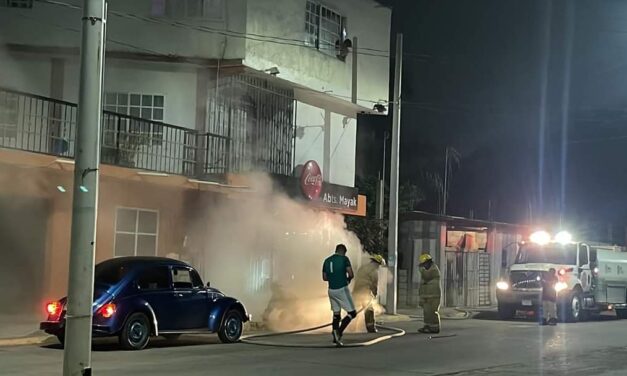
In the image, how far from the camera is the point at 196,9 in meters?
18.4

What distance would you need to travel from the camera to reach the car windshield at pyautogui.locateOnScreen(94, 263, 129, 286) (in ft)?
39.2

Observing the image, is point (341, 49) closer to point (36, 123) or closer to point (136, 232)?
point (136, 232)

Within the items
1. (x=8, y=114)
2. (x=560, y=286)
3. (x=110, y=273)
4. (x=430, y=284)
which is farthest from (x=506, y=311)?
(x=8, y=114)

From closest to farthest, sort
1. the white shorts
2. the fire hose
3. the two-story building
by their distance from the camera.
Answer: the fire hose < the white shorts < the two-story building

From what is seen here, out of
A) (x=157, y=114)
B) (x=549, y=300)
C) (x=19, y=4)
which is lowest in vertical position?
(x=549, y=300)

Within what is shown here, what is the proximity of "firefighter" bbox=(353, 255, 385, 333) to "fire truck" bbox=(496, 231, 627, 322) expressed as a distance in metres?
6.15

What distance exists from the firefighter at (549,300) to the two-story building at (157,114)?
5.85m

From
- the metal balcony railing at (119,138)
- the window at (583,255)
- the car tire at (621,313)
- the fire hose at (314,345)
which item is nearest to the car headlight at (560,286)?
the window at (583,255)

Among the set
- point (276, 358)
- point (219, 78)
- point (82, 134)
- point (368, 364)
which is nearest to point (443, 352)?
point (368, 364)

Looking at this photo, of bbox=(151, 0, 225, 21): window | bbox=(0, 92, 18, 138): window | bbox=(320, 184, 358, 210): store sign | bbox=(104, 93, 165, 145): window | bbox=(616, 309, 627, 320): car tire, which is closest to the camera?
bbox=(0, 92, 18, 138): window

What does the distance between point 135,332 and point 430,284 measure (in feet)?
21.7

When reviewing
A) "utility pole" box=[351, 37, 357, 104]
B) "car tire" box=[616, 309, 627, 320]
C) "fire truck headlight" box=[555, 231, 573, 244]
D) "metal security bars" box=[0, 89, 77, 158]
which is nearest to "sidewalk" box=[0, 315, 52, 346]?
"metal security bars" box=[0, 89, 77, 158]

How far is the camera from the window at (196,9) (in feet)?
59.6

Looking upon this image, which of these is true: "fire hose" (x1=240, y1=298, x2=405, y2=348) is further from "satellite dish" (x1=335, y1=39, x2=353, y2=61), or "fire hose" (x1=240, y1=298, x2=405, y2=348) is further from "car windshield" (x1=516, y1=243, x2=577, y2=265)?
"satellite dish" (x1=335, y1=39, x2=353, y2=61)
